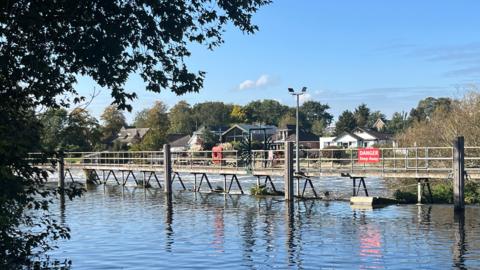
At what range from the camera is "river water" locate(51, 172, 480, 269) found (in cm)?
1574

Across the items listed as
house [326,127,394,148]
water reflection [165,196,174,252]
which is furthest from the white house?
water reflection [165,196,174,252]

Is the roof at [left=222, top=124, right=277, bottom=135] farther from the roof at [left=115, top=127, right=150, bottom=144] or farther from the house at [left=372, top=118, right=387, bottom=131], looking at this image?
the house at [left=372, top=118, right=387, bottom=131]

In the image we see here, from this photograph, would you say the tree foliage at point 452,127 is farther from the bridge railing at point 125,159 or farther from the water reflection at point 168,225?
the bridge railing at point 125,159

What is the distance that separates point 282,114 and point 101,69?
168276mm

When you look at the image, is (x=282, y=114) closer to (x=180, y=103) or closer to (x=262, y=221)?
(x=180, y=103)

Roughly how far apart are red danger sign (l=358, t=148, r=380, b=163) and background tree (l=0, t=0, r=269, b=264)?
871 inches

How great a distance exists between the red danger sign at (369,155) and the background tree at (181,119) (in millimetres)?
116856

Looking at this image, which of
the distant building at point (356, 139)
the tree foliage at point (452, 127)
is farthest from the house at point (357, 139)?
the tree foliage at point (452, 127)

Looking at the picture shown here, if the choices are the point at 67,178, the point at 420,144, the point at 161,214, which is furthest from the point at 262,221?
the point at 67,178

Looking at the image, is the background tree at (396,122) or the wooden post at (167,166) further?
the background tree at (396,122)

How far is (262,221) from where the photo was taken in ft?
79.4

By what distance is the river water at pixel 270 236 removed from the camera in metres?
15.7

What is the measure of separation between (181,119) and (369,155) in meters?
121

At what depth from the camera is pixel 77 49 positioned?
944 cm
